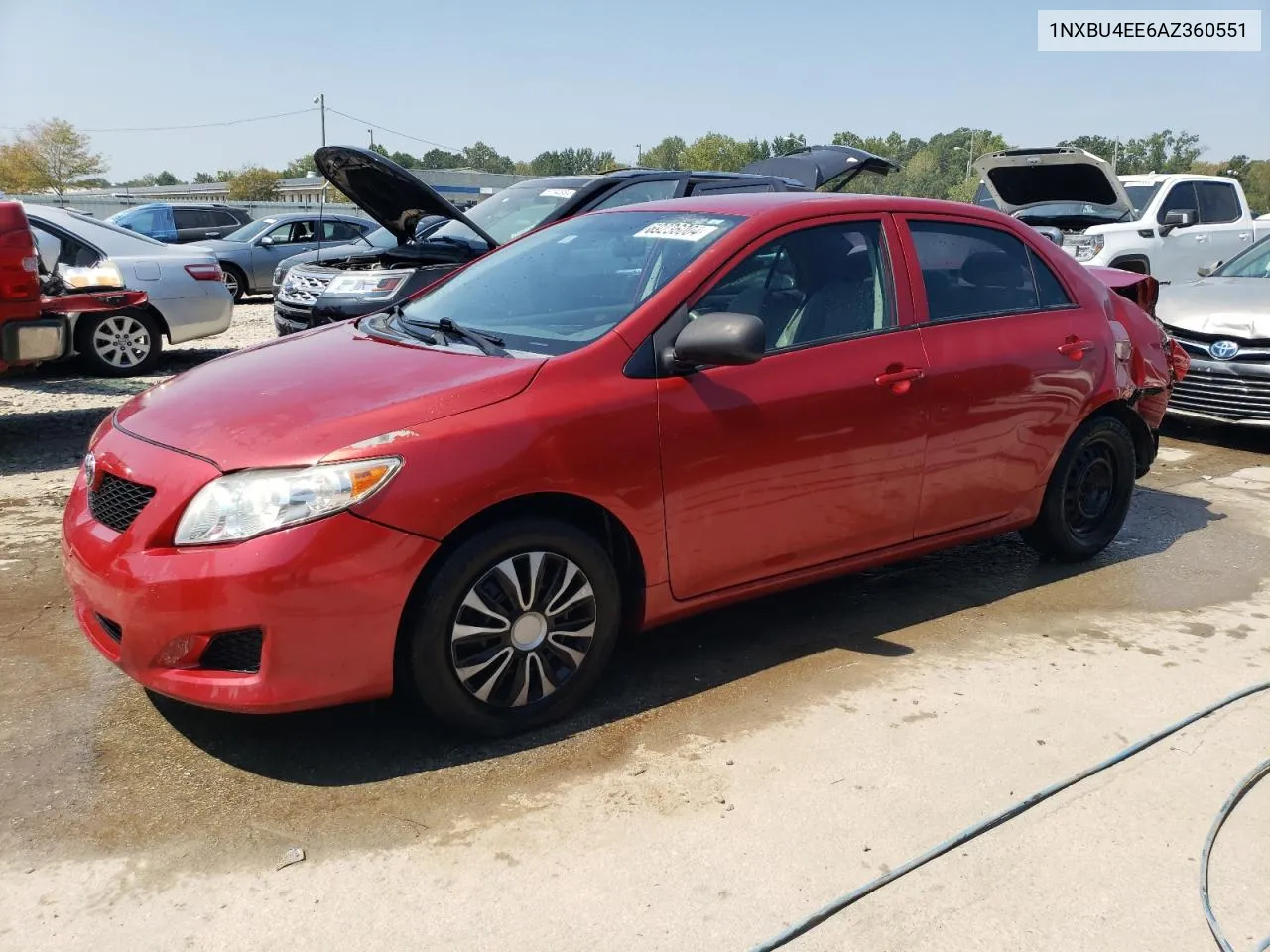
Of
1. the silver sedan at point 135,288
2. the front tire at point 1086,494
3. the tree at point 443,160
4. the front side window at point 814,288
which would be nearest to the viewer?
the front side window at point 814,288

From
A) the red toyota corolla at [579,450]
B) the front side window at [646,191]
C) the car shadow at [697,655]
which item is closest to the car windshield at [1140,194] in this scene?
the front side window at [646,191]

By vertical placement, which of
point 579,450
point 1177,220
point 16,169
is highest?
point 16,169

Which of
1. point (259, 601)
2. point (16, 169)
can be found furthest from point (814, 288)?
point (16, 169)

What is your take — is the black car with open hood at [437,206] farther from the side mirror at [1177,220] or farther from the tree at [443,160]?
the tree at [443,160]

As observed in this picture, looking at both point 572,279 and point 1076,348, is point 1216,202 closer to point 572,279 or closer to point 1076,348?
point 1076,348

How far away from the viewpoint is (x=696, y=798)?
3.07 meters

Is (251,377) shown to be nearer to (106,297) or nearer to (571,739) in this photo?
(571,739)

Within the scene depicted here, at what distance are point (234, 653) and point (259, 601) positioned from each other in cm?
21

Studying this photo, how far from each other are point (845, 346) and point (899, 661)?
116 centimetres

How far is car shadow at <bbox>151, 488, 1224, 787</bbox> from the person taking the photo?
3.27 m

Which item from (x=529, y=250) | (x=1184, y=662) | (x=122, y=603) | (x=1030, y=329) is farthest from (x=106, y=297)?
(x=1184, y=662)

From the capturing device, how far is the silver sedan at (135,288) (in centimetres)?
922

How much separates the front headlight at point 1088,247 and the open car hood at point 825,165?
221 centimetres

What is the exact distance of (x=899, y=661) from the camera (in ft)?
13.2
